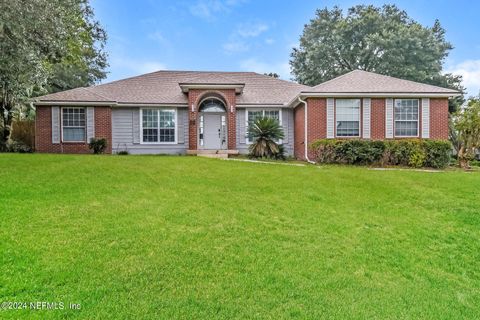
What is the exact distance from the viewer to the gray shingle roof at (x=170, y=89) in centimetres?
1786

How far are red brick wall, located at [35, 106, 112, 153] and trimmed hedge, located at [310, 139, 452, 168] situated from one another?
427 inches

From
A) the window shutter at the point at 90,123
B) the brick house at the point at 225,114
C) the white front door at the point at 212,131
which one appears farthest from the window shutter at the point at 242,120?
the window shutter at the point at 90,123

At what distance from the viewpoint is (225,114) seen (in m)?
18.6

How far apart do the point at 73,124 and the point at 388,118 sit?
49.3ft

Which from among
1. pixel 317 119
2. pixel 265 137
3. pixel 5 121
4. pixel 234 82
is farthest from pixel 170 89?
pixel 5 121

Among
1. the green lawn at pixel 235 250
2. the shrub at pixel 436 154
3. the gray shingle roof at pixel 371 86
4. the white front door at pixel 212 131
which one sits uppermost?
the gray shingle roof at pixel 371 86

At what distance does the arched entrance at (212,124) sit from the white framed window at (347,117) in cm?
579

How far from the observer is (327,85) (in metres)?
16.6

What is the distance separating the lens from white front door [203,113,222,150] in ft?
61.3

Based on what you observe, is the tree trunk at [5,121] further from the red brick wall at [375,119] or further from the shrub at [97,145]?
the red brick wall at [375,119]

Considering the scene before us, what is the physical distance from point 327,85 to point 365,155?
4.59 metres

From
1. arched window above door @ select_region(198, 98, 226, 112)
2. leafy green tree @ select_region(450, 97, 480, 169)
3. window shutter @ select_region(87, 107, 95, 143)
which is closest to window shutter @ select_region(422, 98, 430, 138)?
leafy green tree @ select_region(450, 97, 480, 169)

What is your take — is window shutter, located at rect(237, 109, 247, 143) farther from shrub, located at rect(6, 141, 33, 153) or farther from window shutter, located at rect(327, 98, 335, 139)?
shrub, located at rect(6, 141, 33, 153)

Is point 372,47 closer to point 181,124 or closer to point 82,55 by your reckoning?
point 181,124
